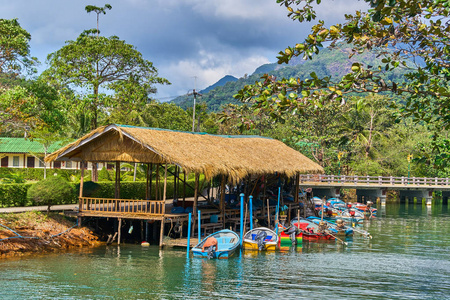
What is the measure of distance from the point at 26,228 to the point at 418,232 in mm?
26107

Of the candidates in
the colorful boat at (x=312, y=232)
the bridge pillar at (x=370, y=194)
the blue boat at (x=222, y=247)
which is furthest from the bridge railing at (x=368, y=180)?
the blue boat at (x=222, y=247)

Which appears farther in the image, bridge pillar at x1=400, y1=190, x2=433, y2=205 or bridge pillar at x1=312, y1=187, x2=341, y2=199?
bridge pillar at x1=400, y1=190, x2=433, y2=205

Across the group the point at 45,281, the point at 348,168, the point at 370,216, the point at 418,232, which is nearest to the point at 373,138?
the point at 348,168

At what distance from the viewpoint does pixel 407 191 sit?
203 feet

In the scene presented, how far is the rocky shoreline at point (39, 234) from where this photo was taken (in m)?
20.4

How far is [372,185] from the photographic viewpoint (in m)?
53.8

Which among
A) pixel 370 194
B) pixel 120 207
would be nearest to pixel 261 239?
pixel 120 207

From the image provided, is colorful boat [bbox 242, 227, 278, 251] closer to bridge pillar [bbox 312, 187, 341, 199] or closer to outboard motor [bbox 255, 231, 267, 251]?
outboard motor [bbox 255, 231, 267, 251]

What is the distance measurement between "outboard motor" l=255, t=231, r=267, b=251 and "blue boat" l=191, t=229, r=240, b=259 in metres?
1.56

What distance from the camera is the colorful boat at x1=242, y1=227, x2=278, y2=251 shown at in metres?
24.1

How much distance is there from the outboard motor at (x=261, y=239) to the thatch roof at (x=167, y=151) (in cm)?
315

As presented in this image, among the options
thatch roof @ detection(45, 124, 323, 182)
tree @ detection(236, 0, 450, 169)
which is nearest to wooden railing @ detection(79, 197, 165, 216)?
thatch roof @ detection(45, 124, 323, 182)

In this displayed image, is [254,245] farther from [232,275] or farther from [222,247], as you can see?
[232,275]

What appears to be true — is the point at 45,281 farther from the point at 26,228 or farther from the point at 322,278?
the point at 322,278
